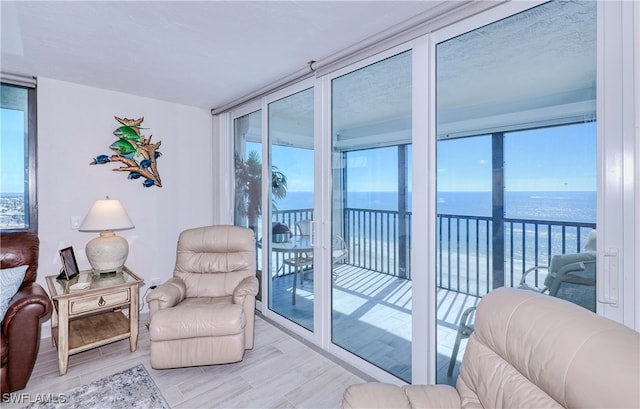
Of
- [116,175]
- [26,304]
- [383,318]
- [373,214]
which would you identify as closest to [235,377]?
[383,318]

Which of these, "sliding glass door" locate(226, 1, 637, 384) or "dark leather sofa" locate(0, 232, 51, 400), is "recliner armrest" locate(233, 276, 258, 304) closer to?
"sliding glass door" locate(226, 1, 637, 384)

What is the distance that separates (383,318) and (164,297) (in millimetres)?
1732

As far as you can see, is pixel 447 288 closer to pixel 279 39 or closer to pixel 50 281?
pixel 279 39

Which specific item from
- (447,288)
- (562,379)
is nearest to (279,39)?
(447,288)

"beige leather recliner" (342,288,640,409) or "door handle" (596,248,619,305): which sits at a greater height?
"door handle" (596,248,619,305)

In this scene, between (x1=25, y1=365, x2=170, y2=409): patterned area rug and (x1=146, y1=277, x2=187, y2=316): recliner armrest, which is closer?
(x1=25, y1=365, x2=170, y2=409): patterned area rug

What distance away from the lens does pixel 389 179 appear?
220 cm

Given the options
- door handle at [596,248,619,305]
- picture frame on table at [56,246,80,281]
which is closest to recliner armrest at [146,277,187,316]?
picture frame on table at [56,246,80,281]

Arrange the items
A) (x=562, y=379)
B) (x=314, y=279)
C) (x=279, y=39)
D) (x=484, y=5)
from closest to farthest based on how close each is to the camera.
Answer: (x=562, y=379), (x=484, y=5), (x=279, y=39), (x=314, y=279)

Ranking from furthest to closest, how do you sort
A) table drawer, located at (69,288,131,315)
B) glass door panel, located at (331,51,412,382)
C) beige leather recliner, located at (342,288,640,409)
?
1. table drawer, located at (69,288,131,315)
2. glass door panel, located at (331,51,412,382)
3. beige leather recliner, located at (342,288,640,409)

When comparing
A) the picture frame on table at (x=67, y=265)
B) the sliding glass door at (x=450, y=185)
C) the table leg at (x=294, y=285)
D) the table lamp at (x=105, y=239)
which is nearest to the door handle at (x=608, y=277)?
the sliding glass door at (x=450, y=185)

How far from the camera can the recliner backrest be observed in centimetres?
277

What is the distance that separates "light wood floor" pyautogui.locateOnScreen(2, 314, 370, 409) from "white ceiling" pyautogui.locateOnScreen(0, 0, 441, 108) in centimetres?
244

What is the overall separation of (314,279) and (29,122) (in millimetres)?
3040
